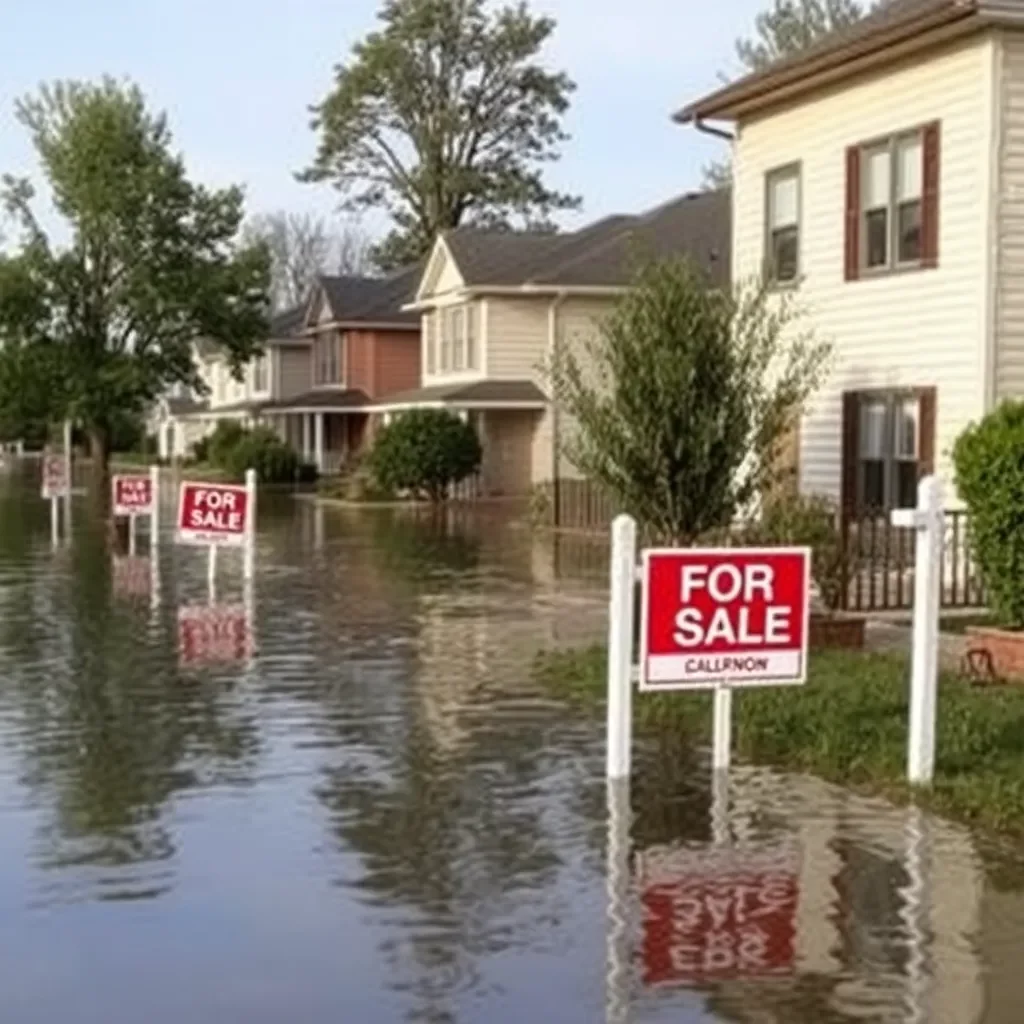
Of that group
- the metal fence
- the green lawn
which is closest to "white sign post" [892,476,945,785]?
the green lawn

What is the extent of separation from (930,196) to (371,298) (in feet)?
148

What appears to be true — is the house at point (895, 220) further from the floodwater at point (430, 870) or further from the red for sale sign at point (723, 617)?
the red for sale sign at point (723, 617)

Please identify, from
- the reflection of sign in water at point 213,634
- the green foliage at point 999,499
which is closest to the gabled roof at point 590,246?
the reflection of sign in water at point 213,634

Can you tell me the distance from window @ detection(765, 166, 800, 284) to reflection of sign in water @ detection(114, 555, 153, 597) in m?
8.47

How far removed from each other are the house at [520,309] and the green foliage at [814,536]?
28.5 meters

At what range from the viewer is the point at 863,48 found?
21734 millimetres

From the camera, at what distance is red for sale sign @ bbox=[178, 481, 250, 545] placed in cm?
2188

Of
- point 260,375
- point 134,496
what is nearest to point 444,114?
point 260,375

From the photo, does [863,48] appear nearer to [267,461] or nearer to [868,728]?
[868,728]

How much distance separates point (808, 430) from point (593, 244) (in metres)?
26.5

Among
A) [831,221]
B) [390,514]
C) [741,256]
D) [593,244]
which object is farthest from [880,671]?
[593,244]

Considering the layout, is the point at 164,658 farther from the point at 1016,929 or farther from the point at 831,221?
the point at 831,221

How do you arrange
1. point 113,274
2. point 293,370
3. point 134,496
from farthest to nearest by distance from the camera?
point 293,370 < point 113,274 < point 134,496

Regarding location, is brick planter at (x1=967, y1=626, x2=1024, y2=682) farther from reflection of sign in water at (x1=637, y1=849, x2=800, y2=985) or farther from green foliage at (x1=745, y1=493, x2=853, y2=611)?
reflection of sign in water at (x1=637, y1=849, x2=800, y2=985)
